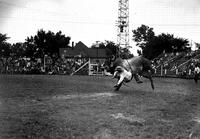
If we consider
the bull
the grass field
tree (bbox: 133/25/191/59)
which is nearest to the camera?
the grass field

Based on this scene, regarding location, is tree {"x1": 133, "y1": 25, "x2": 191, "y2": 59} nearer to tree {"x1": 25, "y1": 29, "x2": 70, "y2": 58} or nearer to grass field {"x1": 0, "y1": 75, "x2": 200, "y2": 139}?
tree {"x1": 25, "y1": 29, "x2": 70, "y2": 58}

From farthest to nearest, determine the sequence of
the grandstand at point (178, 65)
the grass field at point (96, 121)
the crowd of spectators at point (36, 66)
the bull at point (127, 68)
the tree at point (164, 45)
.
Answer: the tree at point (164, 45)
the crowd of spectators at point (36, 66)
the grandstand at point (178, 65)
the bull at point (127, 68)
the grass field at point (96, 121)

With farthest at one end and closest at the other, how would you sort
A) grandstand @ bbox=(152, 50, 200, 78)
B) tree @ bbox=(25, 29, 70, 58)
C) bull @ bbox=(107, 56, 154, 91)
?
tree @ bbox=(25, 29, 70, 58) → grandstand @ bbox=(152, 50, 200, 78) → bull @ bbox=(107, 56, 154, 91)

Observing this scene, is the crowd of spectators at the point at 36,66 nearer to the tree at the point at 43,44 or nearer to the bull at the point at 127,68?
the bull at the point at 127,68

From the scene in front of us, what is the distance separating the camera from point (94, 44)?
155m

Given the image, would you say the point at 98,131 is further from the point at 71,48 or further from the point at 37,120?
the point at 71,48

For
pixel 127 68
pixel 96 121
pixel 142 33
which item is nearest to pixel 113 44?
pixel 142 33

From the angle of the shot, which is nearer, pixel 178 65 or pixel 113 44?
pixel 178 65

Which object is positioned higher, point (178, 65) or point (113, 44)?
point (113, 44)

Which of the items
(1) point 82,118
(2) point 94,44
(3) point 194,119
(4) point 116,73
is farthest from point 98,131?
(2) point 94,44

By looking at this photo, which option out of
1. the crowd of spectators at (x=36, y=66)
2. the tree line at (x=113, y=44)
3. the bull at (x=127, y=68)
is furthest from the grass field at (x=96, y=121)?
the tree line at (x=113, y=44)

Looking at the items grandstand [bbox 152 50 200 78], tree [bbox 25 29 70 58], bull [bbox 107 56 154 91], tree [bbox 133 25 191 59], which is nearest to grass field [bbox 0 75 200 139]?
bull [bbox 107 56 154 91]

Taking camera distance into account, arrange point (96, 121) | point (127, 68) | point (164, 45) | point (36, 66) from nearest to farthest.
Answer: point (96, 121) → point (127, 68) → point (36, 66) → point (164, 45)

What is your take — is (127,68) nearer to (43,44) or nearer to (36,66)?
(36,66)
